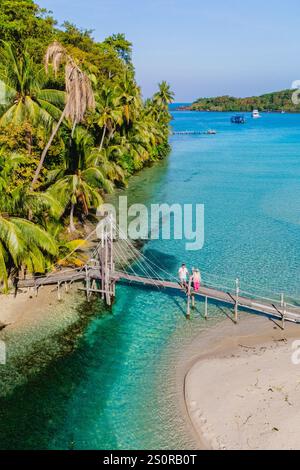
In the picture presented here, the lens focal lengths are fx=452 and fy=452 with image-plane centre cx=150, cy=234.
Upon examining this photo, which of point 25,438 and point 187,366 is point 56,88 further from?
point 25,438

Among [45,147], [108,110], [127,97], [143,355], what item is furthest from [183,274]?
[127,97]

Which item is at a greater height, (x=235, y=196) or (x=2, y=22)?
(x=2, y=22)

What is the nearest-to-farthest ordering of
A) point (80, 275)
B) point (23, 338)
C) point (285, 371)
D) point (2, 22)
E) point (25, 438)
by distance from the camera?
point (25, 438) < point (285, 371) < point (23, 338) < point (80, 275) < point (2, 22)

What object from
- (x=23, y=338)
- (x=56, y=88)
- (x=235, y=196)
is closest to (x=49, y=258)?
(x=23, y=338)

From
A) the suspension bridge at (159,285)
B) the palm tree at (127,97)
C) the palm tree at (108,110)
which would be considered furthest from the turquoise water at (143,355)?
the palm tree at (127,97)

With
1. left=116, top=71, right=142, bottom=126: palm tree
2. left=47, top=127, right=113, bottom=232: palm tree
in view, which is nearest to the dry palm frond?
left=47, top=127, right=113, bottom=232: palm tree

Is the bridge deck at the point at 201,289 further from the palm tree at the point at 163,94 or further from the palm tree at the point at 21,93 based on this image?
the palm tree at the point at 163,94

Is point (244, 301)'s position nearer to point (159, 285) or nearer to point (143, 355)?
point (159, 285)
